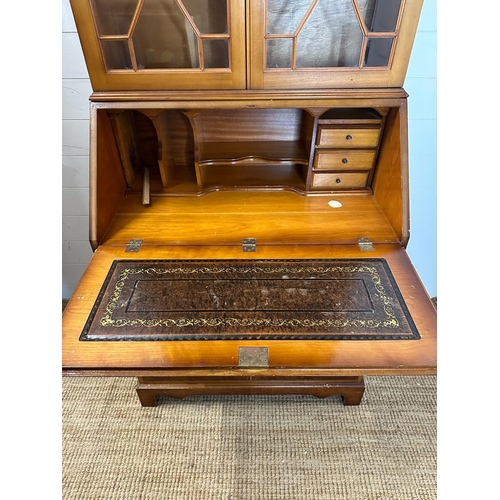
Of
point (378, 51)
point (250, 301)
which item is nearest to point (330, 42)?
point (378, 51)

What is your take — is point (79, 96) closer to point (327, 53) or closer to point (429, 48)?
point (327, 53)

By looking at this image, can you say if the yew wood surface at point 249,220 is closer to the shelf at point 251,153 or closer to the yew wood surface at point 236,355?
the shelf at point 251,153

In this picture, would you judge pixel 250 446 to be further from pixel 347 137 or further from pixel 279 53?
pixel 279 53

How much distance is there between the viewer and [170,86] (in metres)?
1.26

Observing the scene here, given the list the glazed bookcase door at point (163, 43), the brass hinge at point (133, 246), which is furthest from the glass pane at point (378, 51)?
the brass hinge at point (133, 246)

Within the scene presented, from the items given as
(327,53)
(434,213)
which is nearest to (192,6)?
(327,53)

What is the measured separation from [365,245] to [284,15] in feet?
2.38

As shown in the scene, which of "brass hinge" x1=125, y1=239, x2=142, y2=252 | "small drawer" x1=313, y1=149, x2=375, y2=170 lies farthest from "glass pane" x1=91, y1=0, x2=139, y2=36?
"small drawer" x1=313, y1=149, x2=375, y2=170

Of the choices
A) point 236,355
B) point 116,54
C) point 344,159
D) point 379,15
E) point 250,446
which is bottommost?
point 250,446

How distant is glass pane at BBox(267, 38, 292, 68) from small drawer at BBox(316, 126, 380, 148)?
263 millimetres

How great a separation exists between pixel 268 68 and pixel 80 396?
1550mm

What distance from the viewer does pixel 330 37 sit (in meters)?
1.23

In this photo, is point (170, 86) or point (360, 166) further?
point (360, 166)

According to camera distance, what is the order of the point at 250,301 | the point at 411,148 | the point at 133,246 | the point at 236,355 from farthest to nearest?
the point at 411,148, the point at 133,246, the point at 250,301, the point at 236,355
